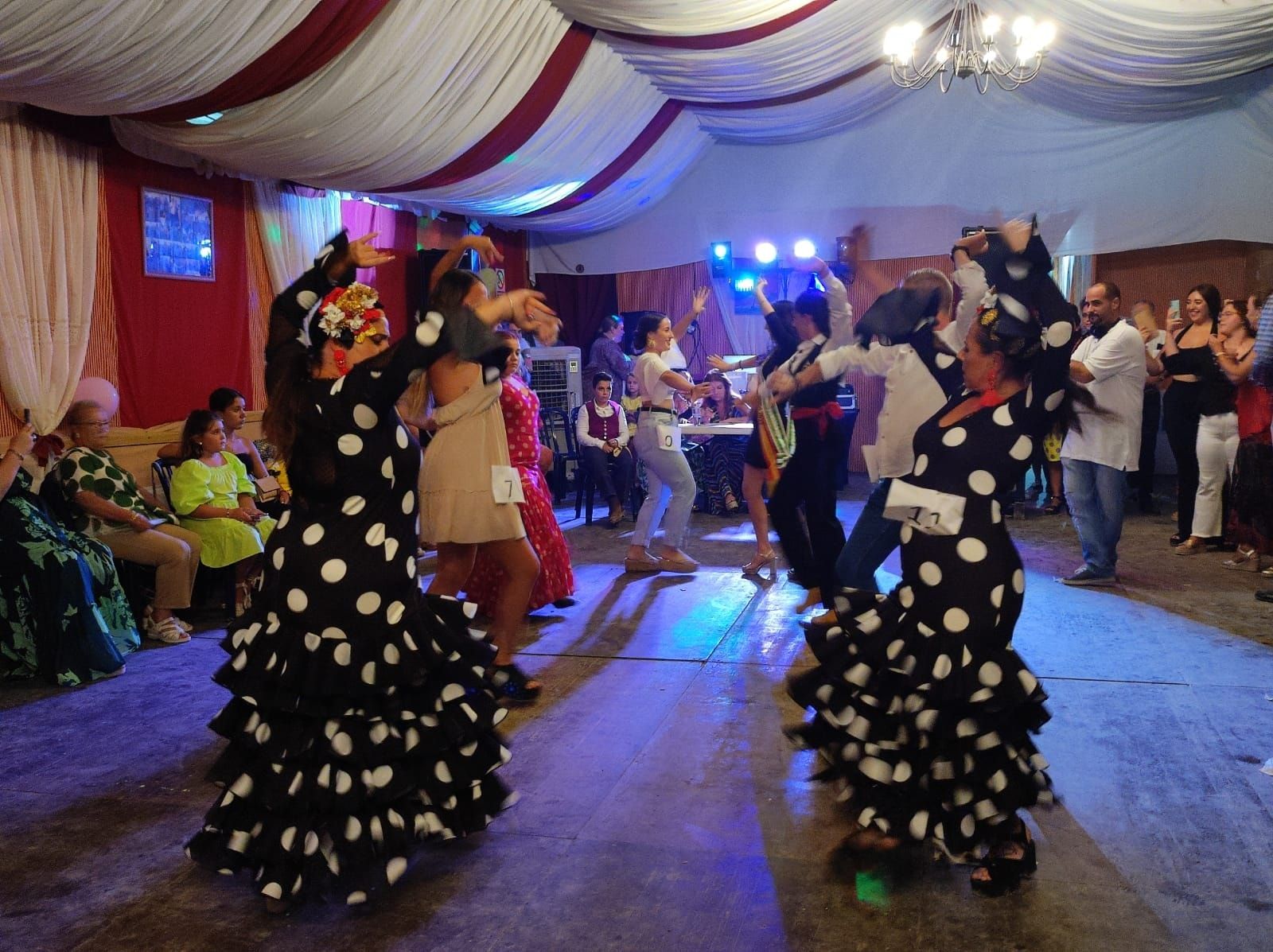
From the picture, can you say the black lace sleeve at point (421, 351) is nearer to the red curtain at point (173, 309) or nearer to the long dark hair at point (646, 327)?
the long dark hair at point (646, 327)

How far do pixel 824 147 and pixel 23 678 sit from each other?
8674 mm

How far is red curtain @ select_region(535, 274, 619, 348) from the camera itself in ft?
40.0

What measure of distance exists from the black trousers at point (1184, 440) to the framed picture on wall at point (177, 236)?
6.82m

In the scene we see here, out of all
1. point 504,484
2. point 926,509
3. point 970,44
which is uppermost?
point 970,44

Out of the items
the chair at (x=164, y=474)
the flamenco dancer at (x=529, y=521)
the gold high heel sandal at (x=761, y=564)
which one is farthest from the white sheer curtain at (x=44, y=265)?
the gold high heel sandal at (x=761, y=564)

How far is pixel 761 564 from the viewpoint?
6.32m

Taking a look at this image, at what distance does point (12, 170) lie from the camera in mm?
5754

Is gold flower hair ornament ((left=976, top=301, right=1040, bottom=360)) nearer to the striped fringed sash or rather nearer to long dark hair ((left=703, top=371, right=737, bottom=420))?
the striped fringed sash

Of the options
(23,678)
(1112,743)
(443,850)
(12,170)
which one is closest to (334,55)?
Answer: (12,170)

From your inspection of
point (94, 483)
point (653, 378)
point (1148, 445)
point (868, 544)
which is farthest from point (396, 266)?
point (1148, 445)

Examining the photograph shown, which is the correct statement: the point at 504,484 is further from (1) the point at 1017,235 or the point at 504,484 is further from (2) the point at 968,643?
(1) the point at 1017,235

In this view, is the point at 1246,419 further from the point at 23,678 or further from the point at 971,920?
the point at 23,678

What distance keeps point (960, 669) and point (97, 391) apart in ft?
17.4

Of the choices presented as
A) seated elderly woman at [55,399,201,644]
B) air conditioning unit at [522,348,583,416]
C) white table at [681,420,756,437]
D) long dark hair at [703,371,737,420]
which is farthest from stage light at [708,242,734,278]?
seated elderly woman at [55,399,201,644]
